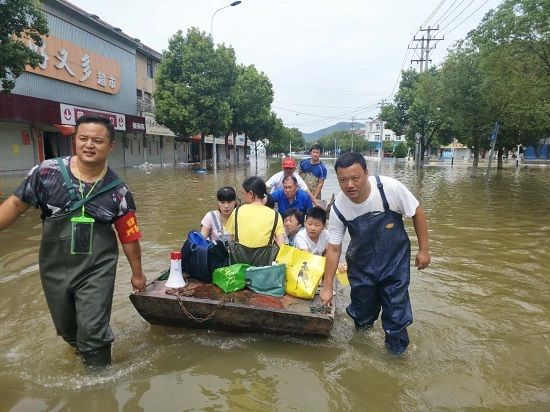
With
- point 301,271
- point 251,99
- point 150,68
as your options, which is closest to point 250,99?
point 251,99

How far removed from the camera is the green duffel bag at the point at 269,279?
4.12m

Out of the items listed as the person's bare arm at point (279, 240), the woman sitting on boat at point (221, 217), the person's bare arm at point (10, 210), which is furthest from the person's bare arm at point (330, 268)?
the person's bare arm at point (10, 210)

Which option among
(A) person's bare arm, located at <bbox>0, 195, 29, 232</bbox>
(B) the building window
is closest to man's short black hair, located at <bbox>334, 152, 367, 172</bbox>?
(A) person's bare arm, located at <bbox>0, 195, 29, 232</bbox>

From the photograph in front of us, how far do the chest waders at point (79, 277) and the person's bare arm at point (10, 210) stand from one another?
19 cm

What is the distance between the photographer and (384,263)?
11.6 ft

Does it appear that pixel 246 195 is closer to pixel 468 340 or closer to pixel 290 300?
pixel 290 300

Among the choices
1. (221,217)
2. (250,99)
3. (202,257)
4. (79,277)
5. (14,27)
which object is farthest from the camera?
(250,99)

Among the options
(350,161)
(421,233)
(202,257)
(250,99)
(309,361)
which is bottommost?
(309,361)

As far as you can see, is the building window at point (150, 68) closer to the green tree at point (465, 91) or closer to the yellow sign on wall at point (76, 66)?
the yellow sign on wall at point (76, 66)

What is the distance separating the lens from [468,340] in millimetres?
4367

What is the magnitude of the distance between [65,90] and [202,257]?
883 inches

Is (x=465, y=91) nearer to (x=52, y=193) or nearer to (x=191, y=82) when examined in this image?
(x=191, y=82)

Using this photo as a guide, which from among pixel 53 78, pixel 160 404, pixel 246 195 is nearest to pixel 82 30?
pixel 53 78

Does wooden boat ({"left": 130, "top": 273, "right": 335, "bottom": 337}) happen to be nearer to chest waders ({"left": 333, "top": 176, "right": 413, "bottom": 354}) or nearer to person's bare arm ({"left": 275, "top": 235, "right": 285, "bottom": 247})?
chest waders ({"left": 333, "top": 176, "right": 413, "bottom": 354})
